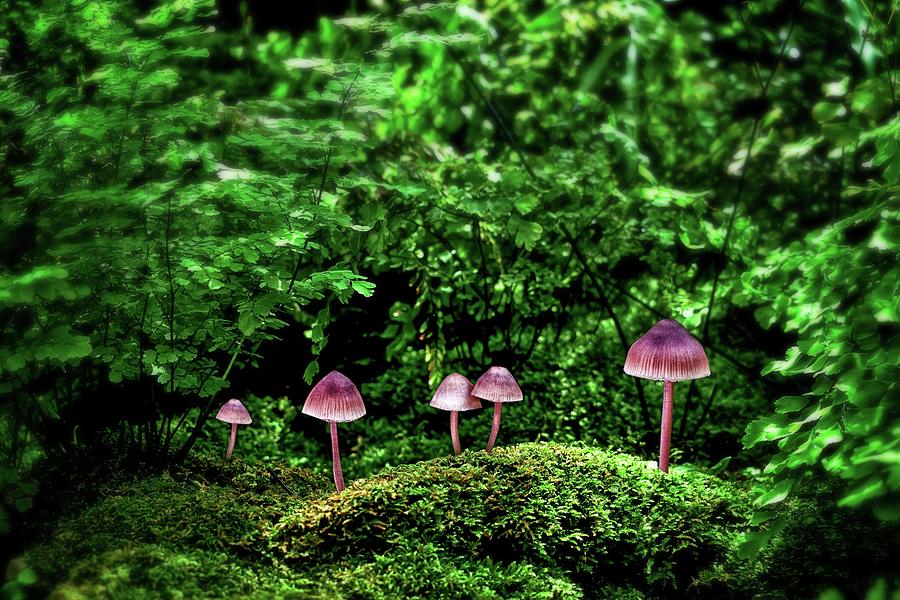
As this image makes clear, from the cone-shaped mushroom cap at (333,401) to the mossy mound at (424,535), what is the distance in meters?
0.28

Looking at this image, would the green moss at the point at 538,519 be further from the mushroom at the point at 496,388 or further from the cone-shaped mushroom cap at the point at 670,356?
the cone-shaped mushroom cap at the point at 670,356

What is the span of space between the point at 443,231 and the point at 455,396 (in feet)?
4.28

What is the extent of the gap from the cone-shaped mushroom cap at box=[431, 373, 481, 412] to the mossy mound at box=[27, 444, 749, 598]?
218 millimetres

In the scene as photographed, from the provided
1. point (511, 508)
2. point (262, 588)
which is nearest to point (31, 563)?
point (262, 588)

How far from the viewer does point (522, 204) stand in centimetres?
319

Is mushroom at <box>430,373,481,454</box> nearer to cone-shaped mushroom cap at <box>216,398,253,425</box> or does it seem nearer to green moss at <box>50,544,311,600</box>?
cone-shaped mushroom cap at <box>216,398,253,425</box>

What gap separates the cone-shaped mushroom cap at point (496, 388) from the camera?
Result: 2924 millimetres

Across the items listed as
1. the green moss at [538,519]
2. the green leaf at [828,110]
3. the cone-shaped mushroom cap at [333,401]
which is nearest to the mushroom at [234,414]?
the cone-shaped mushroom cap at [333,401]

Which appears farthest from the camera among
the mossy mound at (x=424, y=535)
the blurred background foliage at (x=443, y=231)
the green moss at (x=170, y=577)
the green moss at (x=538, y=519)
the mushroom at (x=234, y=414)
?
the mushroom at (x=234, y=414)

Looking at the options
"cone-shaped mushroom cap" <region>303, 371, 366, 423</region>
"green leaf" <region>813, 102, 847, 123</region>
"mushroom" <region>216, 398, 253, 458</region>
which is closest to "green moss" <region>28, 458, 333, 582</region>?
"mushroom" <region>216, 398, 253, 458</region>

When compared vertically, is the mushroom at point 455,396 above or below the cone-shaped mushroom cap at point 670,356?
below

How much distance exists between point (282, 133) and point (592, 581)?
1.98 m

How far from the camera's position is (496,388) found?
292cm

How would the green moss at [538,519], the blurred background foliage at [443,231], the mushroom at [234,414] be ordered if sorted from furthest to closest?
the mushroom at [234,414] → the green moss at [538,519] → the blurred background foliage at [443,231]
